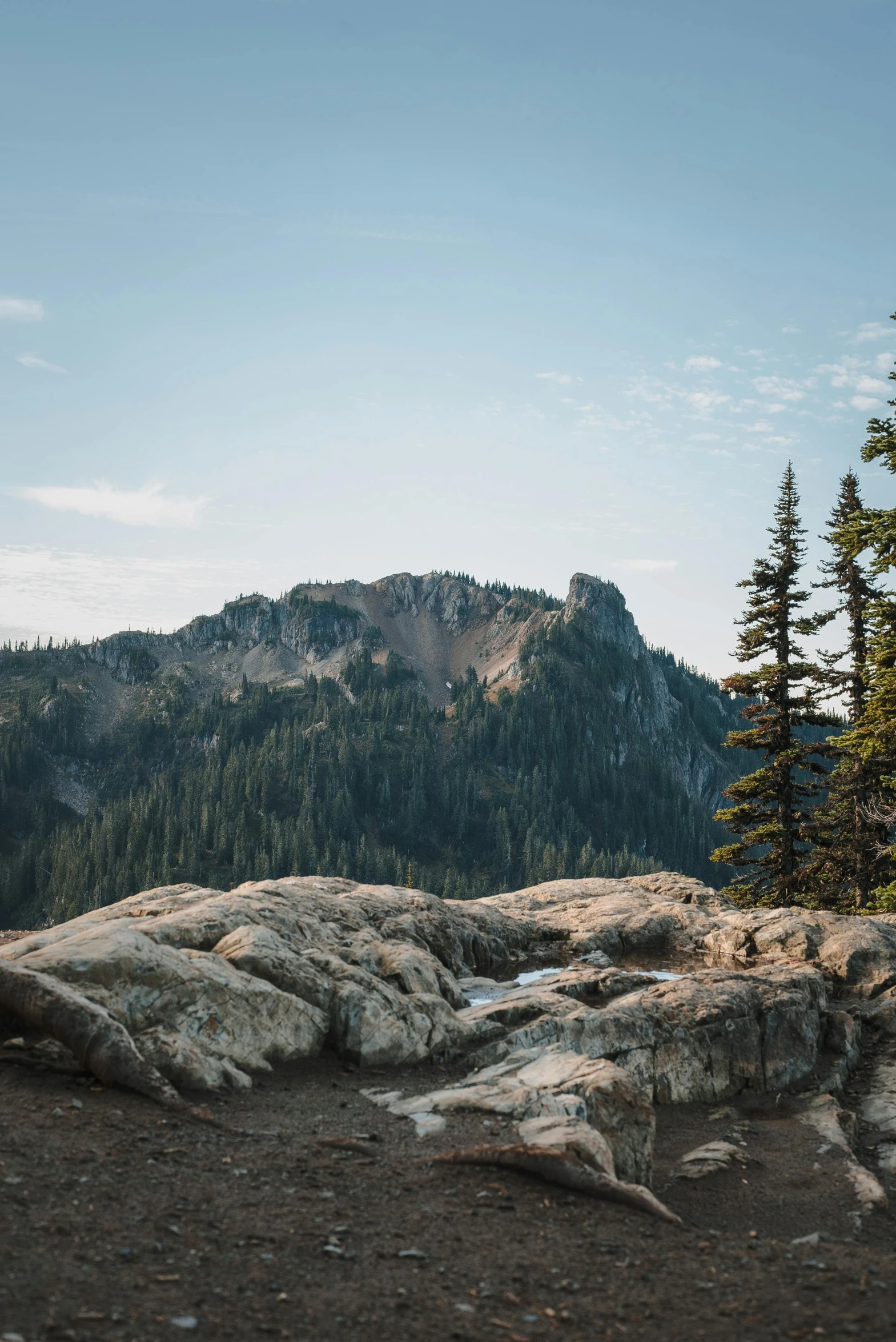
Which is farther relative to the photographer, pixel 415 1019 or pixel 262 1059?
pixel 415 1019

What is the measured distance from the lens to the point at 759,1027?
69.1ft

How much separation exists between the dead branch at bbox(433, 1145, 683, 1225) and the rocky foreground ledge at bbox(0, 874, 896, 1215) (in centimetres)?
6

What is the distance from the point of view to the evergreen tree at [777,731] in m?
36.6

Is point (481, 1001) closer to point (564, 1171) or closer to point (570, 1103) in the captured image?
point (570, 1103)

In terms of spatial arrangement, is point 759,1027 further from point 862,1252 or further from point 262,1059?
point 262,1059

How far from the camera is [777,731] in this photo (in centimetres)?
3700

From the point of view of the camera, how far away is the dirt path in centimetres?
834

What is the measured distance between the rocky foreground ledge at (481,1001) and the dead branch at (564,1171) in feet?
0.19

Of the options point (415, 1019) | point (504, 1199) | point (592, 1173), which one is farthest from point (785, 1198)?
point (415, 1019)

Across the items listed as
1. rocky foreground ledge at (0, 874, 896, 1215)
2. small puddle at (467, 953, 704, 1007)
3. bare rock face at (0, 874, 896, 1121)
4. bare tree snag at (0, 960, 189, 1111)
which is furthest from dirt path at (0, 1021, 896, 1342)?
small puddle at (467, 953, 704, 1007)

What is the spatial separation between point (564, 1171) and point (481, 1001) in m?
9.93

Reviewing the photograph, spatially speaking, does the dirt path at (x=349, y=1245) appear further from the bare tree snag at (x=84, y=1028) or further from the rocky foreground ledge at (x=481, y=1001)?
the rocky foreground ledge at (x=481, y=1001)

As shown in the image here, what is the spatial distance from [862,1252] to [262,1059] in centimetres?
1082

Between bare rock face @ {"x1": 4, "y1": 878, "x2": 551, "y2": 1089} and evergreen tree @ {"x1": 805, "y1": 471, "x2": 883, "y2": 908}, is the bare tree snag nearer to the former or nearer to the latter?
bare rock face @ {"x1": 4, "y1": 878, "x2": 551, "y2": 1089}
